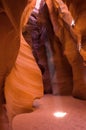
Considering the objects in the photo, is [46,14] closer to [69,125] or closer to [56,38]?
[56,38]

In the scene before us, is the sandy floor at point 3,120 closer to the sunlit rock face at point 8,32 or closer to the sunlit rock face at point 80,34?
the sunlit rock face at point 8,32

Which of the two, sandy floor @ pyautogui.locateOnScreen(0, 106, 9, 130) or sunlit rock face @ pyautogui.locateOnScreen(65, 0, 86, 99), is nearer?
sandy floor @ pyautogui.locateOnScreen(0, 106, 9, 130)

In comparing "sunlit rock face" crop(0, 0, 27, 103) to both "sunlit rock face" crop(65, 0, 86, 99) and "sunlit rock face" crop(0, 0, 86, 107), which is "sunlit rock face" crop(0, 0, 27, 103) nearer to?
"sunlit rock face" crop(0, 0, 86, 107)

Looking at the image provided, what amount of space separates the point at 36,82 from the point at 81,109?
0.15 metres

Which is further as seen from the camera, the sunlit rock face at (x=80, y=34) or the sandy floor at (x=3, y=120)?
the sunlit rock face at (x=80, y=34)

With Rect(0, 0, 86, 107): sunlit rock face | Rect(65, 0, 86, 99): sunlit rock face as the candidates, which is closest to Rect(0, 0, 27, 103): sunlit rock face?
Rect(0, 0, 86, 107): sunlit rock face

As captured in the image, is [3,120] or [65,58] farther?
[65,58]

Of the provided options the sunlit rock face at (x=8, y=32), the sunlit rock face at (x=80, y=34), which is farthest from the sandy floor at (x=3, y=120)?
the sunlit rock face at (x=80, y=34)

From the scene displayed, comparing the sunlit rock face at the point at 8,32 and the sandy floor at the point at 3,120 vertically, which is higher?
the sunlit rock face at the point at 8,32

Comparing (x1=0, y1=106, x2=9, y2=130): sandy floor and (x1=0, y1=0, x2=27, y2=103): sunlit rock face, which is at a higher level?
(x1=0, y1=0, x2=27, y2=103): sunlit rock face

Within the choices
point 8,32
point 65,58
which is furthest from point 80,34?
point 8,32

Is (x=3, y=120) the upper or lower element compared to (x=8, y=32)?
lower

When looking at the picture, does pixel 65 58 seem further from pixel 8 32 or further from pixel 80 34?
pixel 8 32

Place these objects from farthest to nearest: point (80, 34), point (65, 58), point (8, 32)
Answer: point (65, 58), point (80, 34), point (8, 32)
